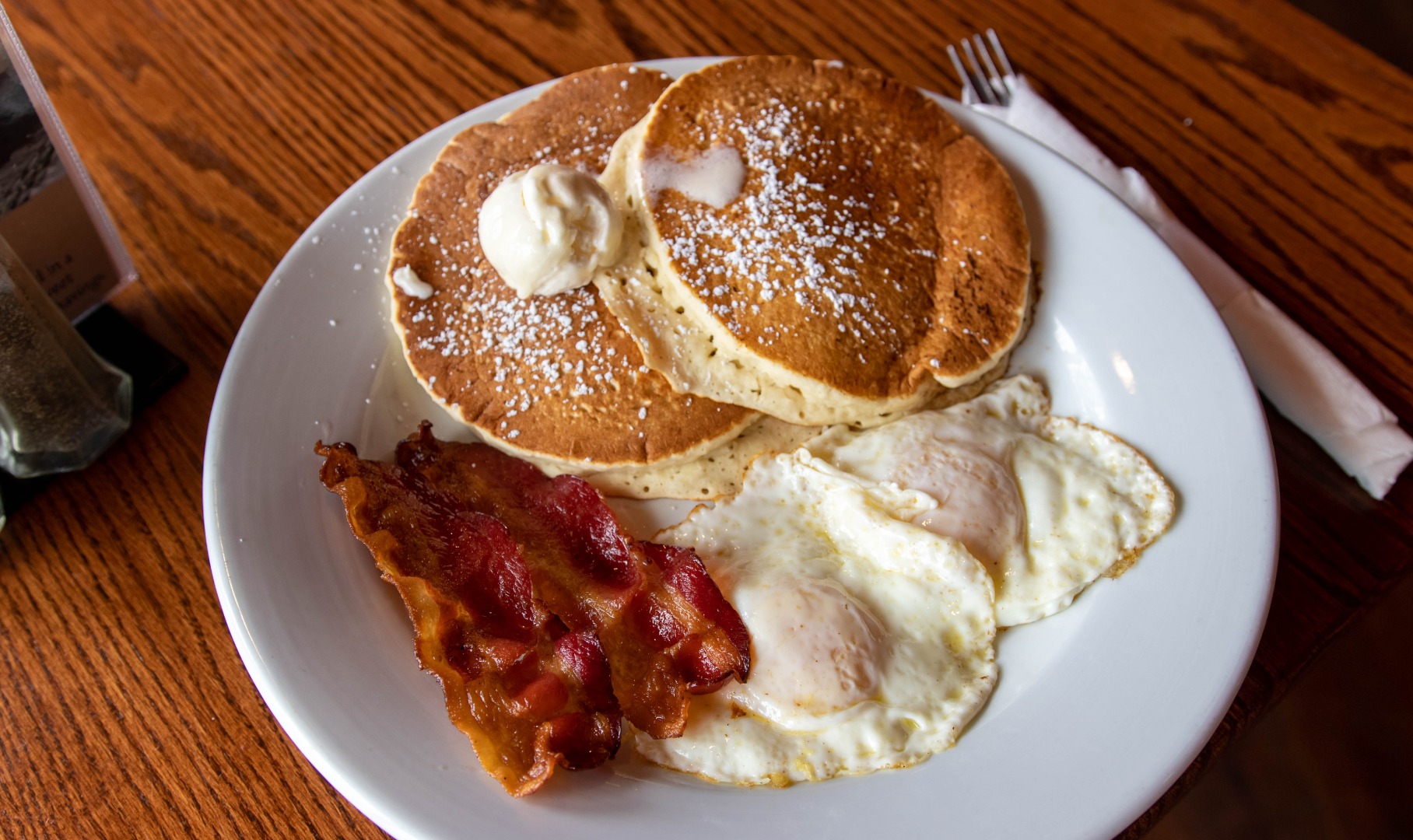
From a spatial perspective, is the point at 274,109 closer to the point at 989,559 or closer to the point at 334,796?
the point at 334,796

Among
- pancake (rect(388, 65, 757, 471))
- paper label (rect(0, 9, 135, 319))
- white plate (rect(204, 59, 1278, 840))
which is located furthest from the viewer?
pancake (rect(388, 65, 757, 471))

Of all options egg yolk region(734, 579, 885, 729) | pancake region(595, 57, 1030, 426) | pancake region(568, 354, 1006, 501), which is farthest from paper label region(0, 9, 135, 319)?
egg yolk region(734, 579, 885, 729)

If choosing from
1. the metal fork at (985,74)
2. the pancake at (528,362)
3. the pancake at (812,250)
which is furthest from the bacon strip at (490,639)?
the metal fork at (985,74)

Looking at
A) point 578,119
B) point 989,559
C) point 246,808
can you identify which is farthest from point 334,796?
point 578,119

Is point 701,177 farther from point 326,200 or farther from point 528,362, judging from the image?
point 326,200

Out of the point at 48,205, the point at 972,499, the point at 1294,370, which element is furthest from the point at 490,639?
the point at 1294,370

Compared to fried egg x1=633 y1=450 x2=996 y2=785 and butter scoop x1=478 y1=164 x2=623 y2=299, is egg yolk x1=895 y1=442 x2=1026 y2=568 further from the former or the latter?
butter scoop x1=478 y1=164 x2=623 y2=299
